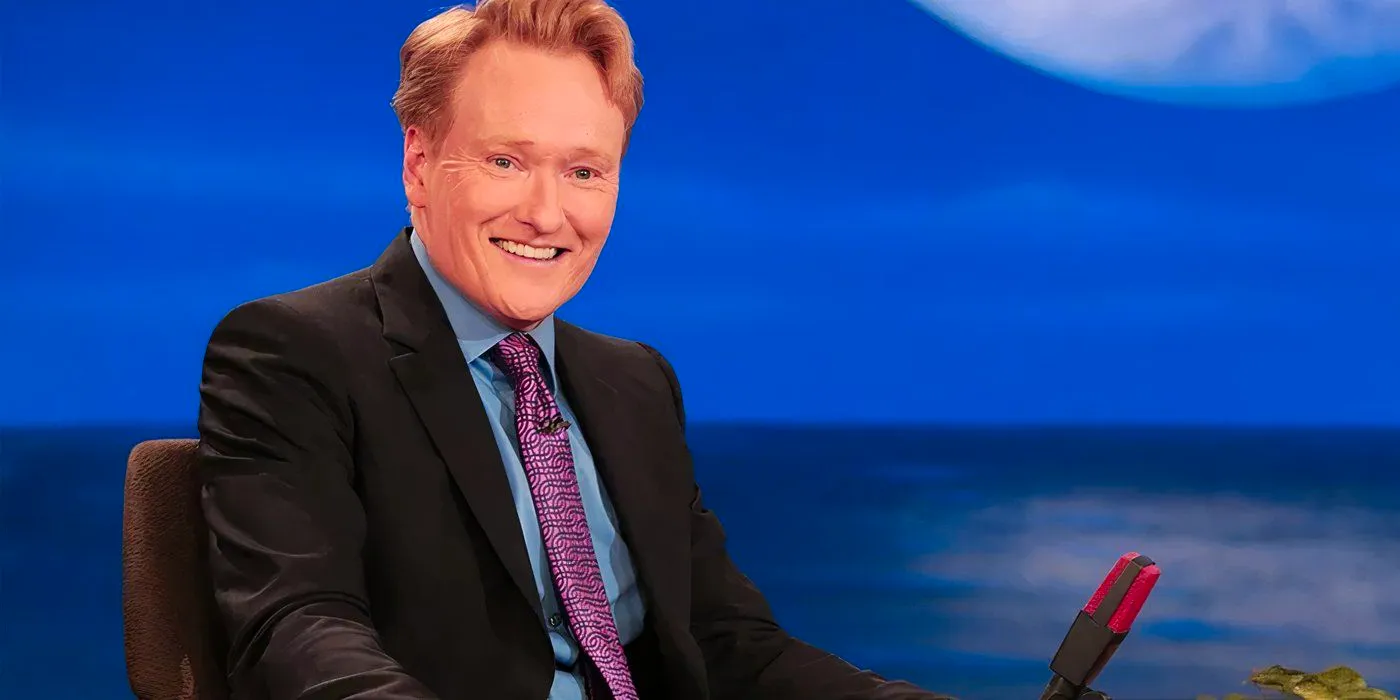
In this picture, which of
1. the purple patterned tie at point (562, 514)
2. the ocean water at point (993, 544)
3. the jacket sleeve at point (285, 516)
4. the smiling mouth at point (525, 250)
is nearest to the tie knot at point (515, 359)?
the purple patterned tie at point (562, 514)

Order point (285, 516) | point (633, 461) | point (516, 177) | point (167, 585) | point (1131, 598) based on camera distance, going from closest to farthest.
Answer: point (1131, 598)
point (285, 516)
point (167, 585)
point (516, 177)
point (633, 461)

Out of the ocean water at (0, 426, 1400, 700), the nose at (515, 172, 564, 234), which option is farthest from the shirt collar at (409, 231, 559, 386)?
the ocean water at (0, 426, 1400, 700)

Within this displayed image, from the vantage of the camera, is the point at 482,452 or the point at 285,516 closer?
the point at 285,516

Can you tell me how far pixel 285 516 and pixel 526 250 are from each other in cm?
43

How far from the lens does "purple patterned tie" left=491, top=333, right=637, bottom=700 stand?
1672 mm

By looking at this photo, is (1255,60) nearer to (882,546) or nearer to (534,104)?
(882,546)

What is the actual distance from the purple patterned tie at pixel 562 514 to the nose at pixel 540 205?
0.51 ft

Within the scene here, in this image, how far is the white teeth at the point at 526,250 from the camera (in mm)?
1722

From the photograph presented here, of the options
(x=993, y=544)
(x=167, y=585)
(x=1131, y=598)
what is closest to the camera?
(x=1131, y=598)

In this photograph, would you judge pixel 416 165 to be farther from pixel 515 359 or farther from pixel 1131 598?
pixel 1131 598

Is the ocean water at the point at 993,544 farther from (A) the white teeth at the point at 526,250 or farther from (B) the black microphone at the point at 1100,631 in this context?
(B) the black microphone at the point at 1100,631

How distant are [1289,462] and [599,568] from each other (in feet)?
13.9

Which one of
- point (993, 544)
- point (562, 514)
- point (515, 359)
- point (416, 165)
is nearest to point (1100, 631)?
point (562, 514)

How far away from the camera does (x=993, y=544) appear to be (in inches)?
190
